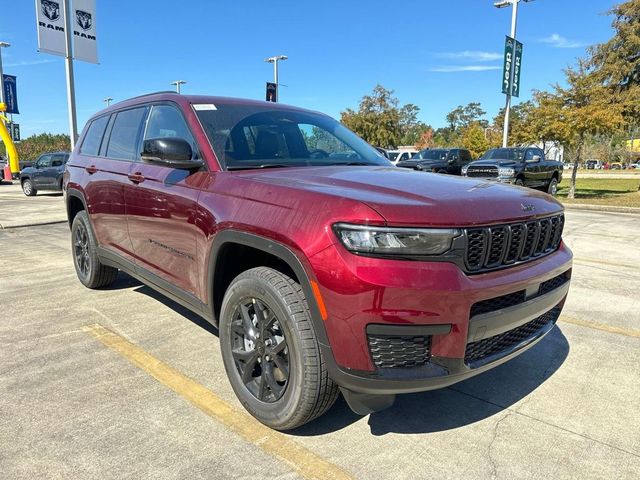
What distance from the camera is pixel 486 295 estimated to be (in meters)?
2.20

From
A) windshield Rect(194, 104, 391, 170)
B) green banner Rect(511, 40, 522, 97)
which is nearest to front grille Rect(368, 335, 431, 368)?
windshield Rect(194, 104, 391, 170)

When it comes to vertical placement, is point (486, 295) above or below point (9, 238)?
above

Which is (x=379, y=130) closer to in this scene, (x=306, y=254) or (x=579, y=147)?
(x=579, y=147)

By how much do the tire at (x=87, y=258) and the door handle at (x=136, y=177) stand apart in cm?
127

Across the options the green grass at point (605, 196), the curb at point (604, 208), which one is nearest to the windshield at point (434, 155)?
the green grass at point (605, 196)

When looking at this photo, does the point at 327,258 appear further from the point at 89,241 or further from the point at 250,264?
the point at 89,241

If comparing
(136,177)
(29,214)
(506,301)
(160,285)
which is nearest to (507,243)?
(506,301)

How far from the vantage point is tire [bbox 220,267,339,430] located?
90.6 inches

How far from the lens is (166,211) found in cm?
334

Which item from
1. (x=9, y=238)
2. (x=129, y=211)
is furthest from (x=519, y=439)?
(x=9, y=238)

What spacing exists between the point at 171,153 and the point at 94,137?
253 centimetres

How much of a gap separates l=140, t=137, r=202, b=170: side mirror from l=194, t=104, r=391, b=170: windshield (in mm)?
177

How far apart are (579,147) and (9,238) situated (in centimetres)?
1900

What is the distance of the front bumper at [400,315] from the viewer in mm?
2049
